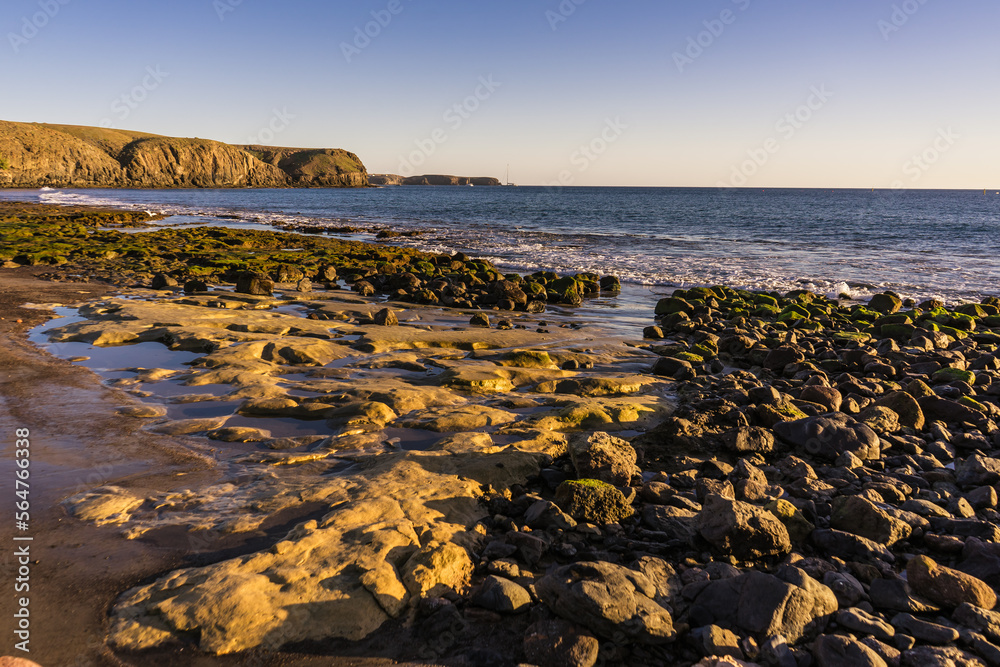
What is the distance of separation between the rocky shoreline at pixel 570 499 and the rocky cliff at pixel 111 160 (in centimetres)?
15427

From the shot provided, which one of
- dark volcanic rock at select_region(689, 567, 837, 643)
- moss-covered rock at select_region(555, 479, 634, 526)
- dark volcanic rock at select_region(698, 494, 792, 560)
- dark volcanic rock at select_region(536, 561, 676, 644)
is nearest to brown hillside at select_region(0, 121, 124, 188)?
moss-covered rock at select_region(555, 479, 634, 526)

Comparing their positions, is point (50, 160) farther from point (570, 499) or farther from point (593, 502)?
point (593, 502)

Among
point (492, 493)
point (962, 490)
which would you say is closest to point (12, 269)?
point (492, 493)

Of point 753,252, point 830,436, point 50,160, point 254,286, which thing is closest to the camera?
point 830,436

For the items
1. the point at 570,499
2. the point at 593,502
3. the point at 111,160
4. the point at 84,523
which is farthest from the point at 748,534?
the point at 111,160

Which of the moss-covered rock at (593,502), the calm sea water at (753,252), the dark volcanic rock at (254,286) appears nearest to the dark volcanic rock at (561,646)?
the moss-covered rock at (593,502)

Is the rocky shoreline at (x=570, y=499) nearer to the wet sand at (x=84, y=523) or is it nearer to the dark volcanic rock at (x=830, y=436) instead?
the dark volcanic rock at (x=830, y=436)

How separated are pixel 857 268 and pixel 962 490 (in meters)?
24.9

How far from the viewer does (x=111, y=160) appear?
6122 inches

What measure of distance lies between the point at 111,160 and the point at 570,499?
196529mm

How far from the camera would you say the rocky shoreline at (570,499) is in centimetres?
345

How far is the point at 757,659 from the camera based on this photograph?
10.7 feet

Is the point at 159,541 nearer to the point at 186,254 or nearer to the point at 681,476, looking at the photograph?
the point at 681,476

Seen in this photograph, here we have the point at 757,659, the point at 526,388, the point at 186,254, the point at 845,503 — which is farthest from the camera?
the point at 186,254
